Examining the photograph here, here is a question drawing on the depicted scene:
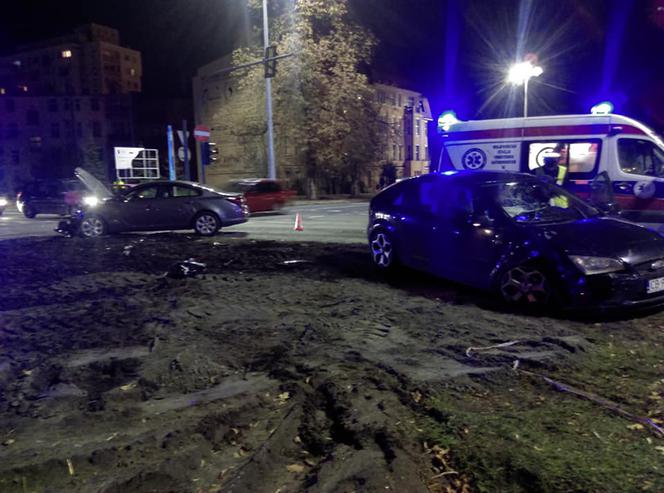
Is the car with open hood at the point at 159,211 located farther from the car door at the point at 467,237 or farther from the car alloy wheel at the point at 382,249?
the car door at the point at 467,237

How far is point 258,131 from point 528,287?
111 ft

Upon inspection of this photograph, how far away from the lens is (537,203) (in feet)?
21.5

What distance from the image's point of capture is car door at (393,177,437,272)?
7.21 metres

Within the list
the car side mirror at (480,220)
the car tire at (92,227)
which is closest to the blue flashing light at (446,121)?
the car side mirror at (480,220)

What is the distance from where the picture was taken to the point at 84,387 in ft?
13.2

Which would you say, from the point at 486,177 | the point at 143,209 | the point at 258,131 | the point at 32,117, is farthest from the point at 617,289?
the point at 32,117

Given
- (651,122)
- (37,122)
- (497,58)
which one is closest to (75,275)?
(497,58)

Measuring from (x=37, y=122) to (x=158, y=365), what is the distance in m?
77.0

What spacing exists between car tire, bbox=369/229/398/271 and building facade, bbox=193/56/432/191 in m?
14.0

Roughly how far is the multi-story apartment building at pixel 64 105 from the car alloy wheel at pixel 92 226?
45.2 m

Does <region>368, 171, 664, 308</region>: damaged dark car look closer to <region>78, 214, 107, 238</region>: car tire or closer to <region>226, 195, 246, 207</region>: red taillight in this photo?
<region>226, 195, 246, 207</region>: red taillight

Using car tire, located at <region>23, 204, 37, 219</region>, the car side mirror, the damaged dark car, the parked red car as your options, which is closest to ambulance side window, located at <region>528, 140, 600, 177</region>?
the damaged dark car

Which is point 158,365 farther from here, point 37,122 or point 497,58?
point 37,122

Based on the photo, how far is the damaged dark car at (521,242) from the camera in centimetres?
529
